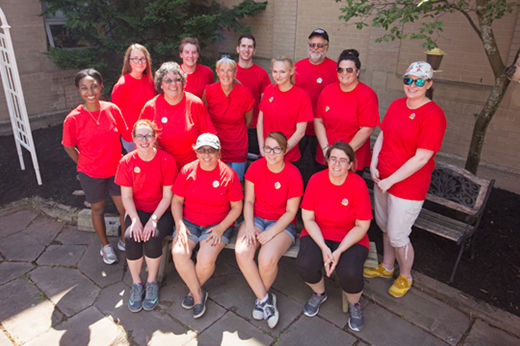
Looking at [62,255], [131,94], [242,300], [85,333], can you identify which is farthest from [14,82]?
[242,300]

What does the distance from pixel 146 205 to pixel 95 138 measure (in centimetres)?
84

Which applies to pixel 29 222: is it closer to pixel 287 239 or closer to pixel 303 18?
pixel 287 239

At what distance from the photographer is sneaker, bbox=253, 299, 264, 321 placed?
3.43 meters

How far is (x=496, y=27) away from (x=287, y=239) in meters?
4.14

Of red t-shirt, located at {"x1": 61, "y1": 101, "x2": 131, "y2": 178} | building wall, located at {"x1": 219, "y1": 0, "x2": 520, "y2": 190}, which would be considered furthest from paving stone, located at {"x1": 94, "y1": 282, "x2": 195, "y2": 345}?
building wall, located at {"x1": 219, "y1": 0, "x2": 520, "y2": 190}

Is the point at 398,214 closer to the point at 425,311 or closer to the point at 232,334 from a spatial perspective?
the point at 425,311

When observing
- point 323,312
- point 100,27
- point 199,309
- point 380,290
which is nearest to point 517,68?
point 380,290

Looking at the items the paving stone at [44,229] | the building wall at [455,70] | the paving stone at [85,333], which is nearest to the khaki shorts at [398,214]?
the paving stone at [85,333]

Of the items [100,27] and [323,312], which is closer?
[323,312]

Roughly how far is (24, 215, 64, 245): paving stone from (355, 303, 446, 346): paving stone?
11.9 ft

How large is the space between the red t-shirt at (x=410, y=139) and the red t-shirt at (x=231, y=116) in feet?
4.81

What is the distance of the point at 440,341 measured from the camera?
10.6ft

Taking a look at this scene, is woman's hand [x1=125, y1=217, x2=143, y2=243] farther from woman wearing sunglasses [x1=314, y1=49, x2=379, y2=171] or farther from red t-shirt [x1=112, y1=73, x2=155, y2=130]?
woman wearing sunglasses [x1=314, y1=49, x2=379, y2=171]

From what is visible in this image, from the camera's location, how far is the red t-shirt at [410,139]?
3.16 m
